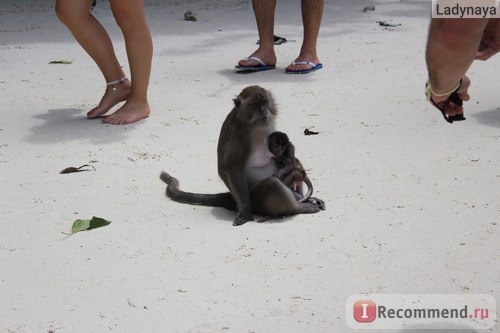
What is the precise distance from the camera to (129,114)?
236 inches

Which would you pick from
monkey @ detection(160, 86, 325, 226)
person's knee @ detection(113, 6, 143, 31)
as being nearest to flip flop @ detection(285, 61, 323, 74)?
person's knee @ detection(113, 6, 143, 31)

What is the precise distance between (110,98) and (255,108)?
2.08 m

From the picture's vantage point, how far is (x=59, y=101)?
21.8ft

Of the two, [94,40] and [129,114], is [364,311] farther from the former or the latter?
[94,40]

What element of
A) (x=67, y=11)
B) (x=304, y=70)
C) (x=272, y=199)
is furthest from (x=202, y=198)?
(x=304, y=70)

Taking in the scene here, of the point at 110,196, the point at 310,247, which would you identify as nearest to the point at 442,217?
the point at 310,247

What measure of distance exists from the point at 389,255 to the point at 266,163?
3.61 feet

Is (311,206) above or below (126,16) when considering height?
below

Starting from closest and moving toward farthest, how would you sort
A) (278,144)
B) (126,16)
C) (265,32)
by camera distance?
(278,144) < (126,16) < (265,32)

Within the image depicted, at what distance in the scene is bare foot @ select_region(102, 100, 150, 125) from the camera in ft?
19.5

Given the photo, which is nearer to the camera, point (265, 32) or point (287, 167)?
point (287, 167)

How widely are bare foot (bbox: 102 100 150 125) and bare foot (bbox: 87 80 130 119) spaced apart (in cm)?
11

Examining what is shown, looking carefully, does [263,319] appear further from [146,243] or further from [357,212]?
[357,212]

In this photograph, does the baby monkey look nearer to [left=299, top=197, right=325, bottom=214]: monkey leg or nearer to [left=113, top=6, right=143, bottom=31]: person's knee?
[left=299, top=197, right=325, bottom=214]: monkey leg
